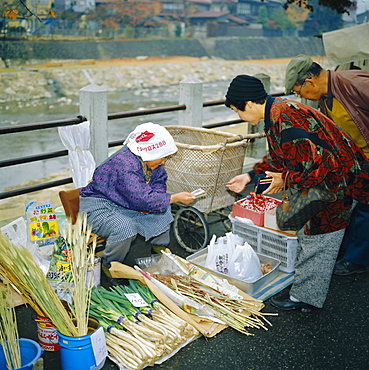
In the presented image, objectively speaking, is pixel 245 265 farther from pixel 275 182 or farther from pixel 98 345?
pixel 98 345

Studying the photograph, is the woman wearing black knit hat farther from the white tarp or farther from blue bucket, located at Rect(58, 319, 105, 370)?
the white tarp

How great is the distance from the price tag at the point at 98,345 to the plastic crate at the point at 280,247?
5.18 feet

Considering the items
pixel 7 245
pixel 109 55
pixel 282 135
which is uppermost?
pixel 282 135

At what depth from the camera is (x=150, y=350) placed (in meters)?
2.49

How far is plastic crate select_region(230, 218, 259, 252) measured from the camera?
365cm

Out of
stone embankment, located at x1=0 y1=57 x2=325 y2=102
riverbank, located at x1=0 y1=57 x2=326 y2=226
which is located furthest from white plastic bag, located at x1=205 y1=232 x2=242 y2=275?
stone embankment, located at x1=0 y1=57 x2=325 y2=102

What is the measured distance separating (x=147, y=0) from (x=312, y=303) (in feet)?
94.7

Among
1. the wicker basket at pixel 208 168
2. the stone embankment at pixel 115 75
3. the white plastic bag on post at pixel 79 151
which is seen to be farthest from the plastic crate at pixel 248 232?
the stone embankment at pixel 115 75

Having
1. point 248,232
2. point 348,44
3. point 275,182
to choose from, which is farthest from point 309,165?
point 348,44

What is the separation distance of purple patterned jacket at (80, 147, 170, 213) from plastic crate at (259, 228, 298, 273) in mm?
832

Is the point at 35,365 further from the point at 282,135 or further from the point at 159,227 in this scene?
the point at 282,135

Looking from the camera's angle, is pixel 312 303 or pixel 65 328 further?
pixel 312 303

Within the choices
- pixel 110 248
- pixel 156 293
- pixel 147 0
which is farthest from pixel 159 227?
pixel 147 0

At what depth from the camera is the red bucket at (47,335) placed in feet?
8.33
